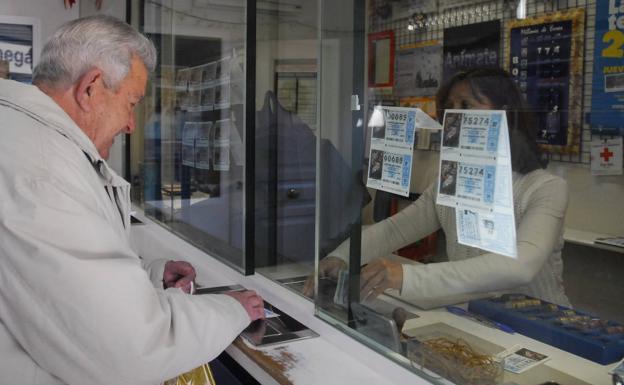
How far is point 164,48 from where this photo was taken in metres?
2.86

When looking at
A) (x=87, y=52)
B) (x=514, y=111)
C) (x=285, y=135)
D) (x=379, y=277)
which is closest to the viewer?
(x=514, y=111)

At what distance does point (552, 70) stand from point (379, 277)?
0.66 m

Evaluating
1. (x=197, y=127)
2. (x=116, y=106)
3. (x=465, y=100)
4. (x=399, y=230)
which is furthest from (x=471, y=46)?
(x=197, y=127)

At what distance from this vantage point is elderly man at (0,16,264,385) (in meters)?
0.97

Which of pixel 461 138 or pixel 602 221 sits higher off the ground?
pixel 461 138

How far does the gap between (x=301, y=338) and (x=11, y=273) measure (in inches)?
28.1

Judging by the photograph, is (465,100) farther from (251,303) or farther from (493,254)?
(251,303)

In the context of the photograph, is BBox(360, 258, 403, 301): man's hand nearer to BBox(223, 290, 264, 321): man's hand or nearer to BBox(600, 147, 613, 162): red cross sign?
BBox(223, 290, 264, 321): man's hand

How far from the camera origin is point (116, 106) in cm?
125

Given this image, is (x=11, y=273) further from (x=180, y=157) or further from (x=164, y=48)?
(x=164, y=48)

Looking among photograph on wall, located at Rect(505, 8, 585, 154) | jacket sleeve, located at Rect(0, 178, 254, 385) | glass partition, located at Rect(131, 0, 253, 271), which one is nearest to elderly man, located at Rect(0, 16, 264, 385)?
jacket sleeve, located at Rect(0, 178, 254, 385)

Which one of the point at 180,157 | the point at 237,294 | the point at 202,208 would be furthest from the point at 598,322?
the point at 180,157

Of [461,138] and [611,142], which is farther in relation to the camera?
[461,138]

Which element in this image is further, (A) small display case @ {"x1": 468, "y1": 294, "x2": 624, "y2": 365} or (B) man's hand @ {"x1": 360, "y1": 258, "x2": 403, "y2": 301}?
(B) man's hand @ {"x1": 360, "y1": 258, "x2": 403, "y2": 301}
